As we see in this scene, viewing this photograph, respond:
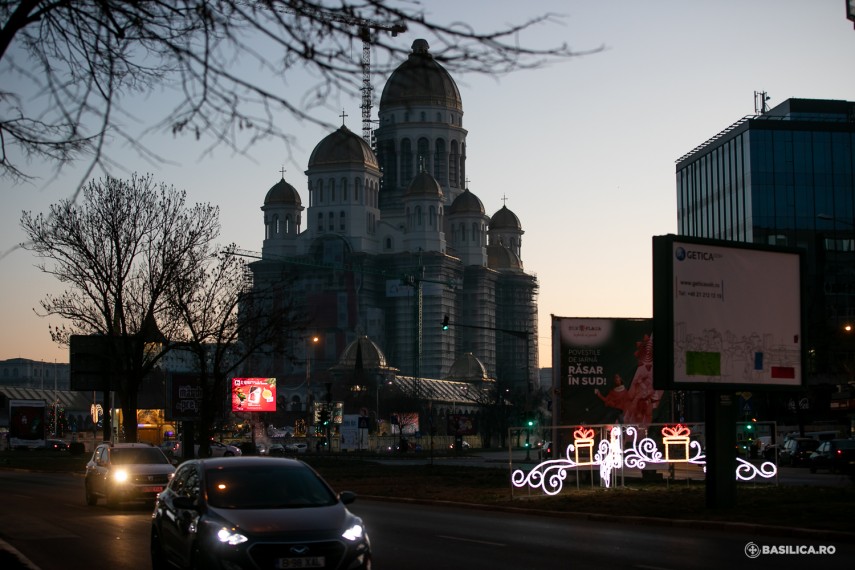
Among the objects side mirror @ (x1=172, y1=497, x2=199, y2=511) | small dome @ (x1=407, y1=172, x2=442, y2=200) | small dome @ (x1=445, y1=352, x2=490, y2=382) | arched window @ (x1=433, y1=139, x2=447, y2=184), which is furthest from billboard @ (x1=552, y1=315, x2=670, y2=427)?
arched window @ (x1=433, y1=139, x2=447, y2=184)

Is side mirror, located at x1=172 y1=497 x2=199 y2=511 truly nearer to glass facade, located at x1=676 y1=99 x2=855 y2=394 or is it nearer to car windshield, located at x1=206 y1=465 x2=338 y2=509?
car windshield, located at x1=206 y1=465 x2=338 y2=509

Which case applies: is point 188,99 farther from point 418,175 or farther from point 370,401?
point 418,175

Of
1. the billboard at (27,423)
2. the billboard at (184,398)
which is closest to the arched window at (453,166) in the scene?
the billboard at (27,423)

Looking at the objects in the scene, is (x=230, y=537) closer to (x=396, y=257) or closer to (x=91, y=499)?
(x=91, y=499)

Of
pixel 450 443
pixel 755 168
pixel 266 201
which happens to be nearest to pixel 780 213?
pixel 755 168

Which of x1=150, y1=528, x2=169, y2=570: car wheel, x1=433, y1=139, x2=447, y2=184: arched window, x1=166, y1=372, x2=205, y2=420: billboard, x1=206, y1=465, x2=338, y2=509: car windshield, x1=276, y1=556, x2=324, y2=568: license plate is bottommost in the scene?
x1=150, y1=528, x2=169, y2=570: car wheel

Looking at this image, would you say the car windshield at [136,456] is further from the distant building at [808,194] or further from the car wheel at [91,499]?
the distant building at [808,194]

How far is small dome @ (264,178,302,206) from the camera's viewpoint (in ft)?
574

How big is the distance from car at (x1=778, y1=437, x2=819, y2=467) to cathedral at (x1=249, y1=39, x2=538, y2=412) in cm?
10336

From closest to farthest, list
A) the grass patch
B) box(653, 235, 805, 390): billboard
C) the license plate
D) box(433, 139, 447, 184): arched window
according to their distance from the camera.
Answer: the license plate < the grass patch < box(653, 235, 805, 390): billboard < box(433, 139, 447, 184): arched window

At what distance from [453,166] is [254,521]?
177 meters

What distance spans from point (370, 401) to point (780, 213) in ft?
182

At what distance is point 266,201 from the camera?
578 ft

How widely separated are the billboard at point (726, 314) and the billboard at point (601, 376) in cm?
1166
